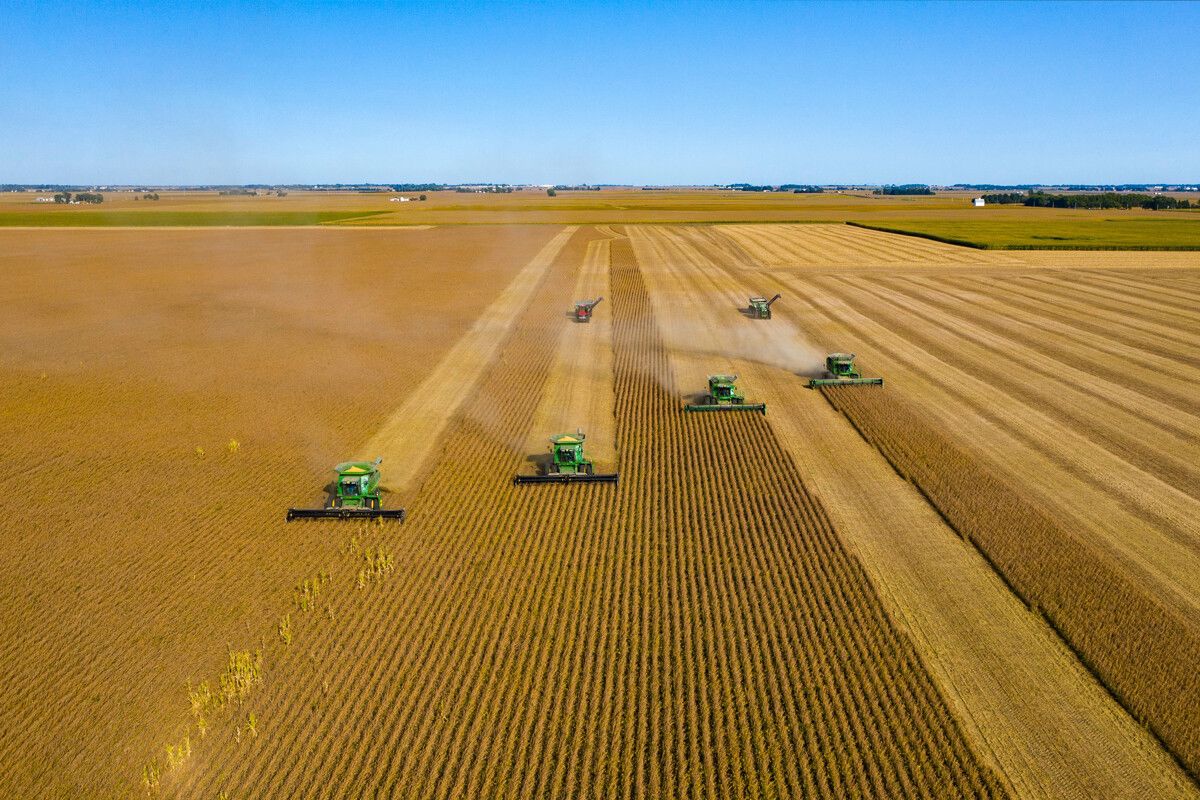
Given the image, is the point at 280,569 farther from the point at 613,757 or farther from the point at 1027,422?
the point at 1027,422

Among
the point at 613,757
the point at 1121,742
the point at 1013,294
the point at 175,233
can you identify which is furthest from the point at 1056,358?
the point at 175,233

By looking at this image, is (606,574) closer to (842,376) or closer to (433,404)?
(433,404)

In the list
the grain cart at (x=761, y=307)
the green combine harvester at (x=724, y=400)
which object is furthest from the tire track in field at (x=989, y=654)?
the grain cart at (x=761, y=307)

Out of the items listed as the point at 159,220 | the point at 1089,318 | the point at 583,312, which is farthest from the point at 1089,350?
the point at 159,220

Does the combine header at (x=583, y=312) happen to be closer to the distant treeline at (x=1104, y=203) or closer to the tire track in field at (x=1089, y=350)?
the tire track in field at (x=1089, y=350)

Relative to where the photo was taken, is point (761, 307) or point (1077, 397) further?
point (761, 307)
